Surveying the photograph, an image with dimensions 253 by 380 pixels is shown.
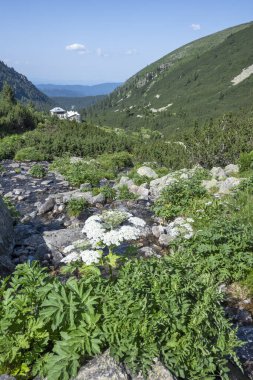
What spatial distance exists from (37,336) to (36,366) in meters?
0.31

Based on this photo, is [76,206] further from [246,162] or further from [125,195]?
[246,162]

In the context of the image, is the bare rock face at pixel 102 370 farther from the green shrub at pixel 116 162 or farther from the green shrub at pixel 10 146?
the green shrub at pixel 10 146

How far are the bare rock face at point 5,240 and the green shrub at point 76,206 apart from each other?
2.74 meters

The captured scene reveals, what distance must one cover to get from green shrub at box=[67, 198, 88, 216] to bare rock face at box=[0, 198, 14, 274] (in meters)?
2.74

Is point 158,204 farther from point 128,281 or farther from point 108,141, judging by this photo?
point 108,141

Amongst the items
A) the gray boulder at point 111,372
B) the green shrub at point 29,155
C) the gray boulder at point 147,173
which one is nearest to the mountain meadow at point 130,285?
the gray boulder at point 111,372

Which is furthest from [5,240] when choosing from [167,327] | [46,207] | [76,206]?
[167,327]

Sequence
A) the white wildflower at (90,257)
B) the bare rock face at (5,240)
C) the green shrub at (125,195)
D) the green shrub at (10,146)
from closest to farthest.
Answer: the white wildflower at (90,257)
the bare rock face at (5,240)
the green shrub at (125,195)
the green shrub at (10,146)

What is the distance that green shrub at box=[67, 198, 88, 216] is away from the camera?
480 inches

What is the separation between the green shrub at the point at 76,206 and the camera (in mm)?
12195

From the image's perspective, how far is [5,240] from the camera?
876 centimetres

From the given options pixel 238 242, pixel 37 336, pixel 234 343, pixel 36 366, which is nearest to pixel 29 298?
pixel 37 336

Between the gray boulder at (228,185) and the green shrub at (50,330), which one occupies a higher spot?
the green shrub at (50,330)

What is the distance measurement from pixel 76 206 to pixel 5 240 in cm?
378
